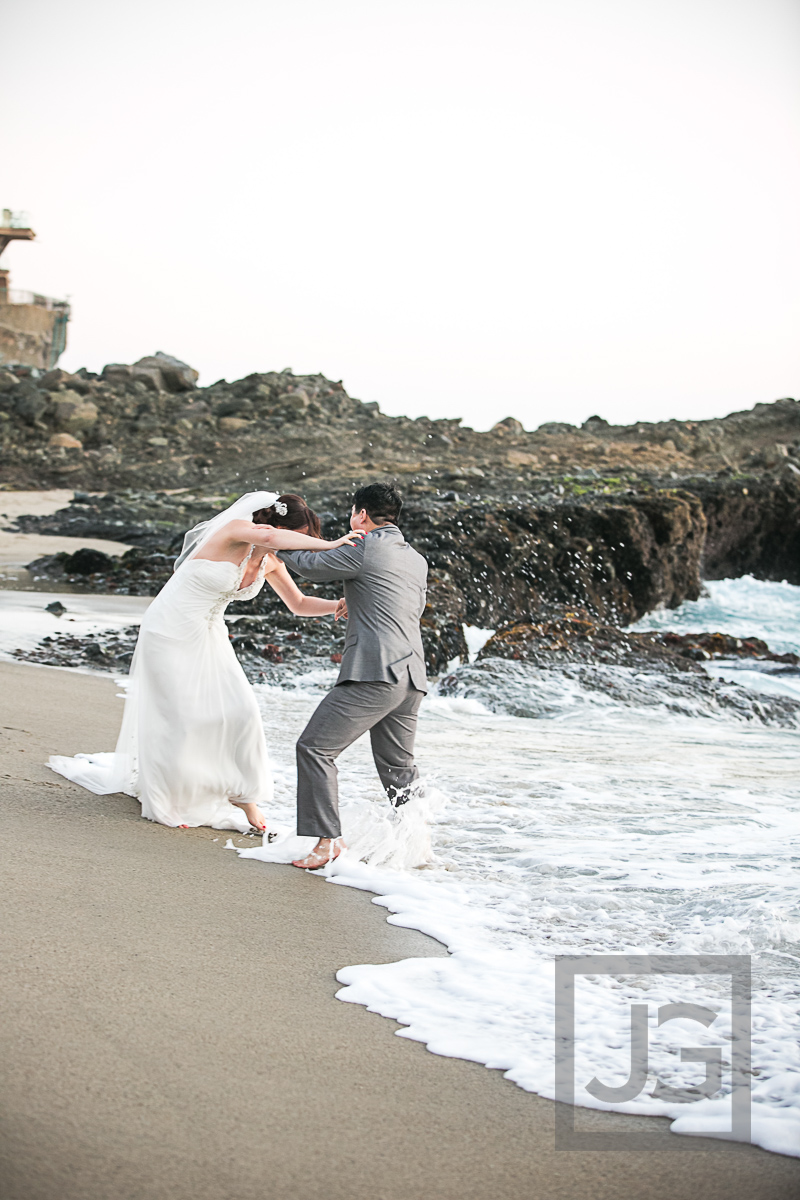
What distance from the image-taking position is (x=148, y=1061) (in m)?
2.89

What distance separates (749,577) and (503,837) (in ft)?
71.5

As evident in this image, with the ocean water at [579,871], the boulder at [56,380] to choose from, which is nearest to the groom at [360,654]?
the ocean water at [579,871]

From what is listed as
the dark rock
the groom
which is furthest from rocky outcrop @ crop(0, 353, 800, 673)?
the groom

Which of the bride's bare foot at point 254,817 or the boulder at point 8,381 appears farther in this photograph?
the boulder at point 8,381

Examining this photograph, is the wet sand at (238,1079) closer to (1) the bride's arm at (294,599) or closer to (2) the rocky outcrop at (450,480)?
(1) the bride's arm at (294,599)

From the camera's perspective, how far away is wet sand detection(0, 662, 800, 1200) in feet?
8.11

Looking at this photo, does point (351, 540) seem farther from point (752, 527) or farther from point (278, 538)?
point (752, 527)

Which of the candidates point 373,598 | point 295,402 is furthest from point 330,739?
point 295,402

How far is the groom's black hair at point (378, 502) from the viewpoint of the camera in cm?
492

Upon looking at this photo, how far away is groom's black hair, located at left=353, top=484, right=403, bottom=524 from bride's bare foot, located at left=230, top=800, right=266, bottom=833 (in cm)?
162

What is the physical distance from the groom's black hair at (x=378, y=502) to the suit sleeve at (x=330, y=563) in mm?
205

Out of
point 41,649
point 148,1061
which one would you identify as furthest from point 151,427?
point 148,1061

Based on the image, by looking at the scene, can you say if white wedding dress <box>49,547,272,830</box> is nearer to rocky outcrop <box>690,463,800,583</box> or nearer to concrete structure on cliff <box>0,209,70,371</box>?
rocky outcrop <box>690,463,800,583</box>

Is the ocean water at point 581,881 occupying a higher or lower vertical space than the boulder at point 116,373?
lower
